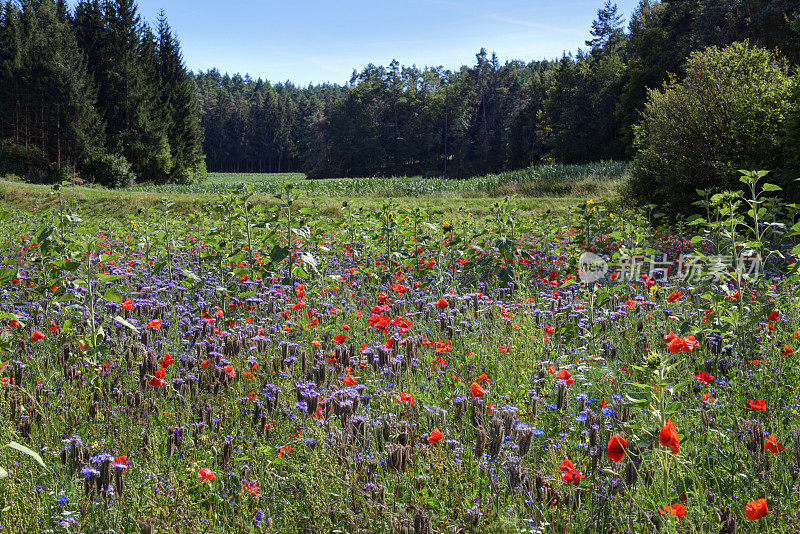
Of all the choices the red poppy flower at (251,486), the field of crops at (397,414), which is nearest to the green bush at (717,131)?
the field of crops at (397,414)

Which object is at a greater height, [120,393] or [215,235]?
[215,235]

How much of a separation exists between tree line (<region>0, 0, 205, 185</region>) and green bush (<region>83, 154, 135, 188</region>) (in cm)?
8

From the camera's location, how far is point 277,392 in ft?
10.4

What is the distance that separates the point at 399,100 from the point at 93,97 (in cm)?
4899

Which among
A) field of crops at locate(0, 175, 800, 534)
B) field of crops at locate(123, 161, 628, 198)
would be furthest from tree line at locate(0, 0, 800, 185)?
field of crops at locate(0, 175, 800, 534)

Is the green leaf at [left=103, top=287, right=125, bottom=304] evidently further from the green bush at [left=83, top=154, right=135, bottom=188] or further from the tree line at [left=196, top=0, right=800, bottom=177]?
the green bush at [left=83, top=154, right=135, bottom=188]

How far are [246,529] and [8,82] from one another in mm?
55569

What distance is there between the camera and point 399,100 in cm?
8475

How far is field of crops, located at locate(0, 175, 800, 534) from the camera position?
7.23ft

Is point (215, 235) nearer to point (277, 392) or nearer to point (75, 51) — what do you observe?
point (277, 392)

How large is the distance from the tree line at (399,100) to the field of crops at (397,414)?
67.7ft

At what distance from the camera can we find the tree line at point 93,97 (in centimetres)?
4281

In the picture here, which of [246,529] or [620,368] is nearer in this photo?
[246,529]

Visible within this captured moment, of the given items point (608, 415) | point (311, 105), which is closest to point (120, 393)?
point (608, 415)
